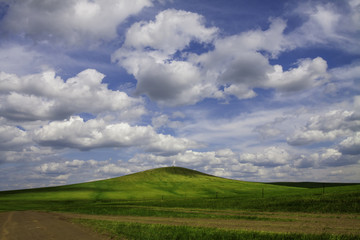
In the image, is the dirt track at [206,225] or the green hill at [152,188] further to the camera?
the green hill at [152,188]

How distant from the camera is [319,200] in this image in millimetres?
49594

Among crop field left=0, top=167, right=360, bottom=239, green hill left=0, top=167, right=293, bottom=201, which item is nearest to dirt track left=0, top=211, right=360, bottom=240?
crop field left=0, top=167, right=360, bottom=239

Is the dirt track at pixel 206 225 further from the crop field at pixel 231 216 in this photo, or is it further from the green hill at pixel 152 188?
the green hill at pixel 152 188

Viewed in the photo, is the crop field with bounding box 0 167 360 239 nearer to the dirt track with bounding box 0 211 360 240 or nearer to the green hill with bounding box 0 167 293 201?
the dirt track with bounding box 0 211 360 240

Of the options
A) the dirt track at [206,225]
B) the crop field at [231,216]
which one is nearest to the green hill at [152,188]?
the crop field at [231,216]

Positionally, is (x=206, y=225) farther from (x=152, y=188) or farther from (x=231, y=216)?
(x=152, y=188)

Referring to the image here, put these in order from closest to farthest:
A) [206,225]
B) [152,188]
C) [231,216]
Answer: [206,225], [231,216], [152,188]

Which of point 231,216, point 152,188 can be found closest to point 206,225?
point 231,216


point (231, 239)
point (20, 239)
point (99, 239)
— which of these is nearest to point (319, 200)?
point (231, 239)

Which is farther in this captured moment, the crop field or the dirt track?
the dirt track

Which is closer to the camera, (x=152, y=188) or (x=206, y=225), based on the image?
(x=206, y=225)

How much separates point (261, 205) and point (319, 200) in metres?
10.2

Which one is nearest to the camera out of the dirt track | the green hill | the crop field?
the crop field

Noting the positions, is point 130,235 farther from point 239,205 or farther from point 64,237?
point 239,205
